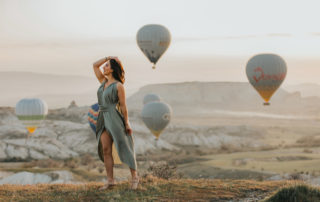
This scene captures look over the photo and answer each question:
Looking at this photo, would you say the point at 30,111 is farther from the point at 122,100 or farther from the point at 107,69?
the point at 122,100

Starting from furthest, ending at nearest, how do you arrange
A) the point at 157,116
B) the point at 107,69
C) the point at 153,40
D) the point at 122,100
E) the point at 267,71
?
the point at 157,116 < the point at 153,40 < the point at 267,71 < the point at 107,69 < the point at 122,100

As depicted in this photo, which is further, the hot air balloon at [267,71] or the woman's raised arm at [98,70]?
the hot air balloon at [267,71]

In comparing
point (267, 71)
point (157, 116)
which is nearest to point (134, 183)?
point (267, 71)

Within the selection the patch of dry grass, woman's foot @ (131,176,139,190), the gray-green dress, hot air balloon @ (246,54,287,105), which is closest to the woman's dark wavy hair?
the gray-green dress

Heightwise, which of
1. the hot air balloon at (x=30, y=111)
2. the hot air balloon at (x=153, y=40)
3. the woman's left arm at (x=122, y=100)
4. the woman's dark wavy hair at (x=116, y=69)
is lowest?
the woman's left arm at (x=122, y=100)

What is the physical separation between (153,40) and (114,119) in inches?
1399

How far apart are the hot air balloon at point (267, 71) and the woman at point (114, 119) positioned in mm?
29438

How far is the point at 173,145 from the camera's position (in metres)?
72.9

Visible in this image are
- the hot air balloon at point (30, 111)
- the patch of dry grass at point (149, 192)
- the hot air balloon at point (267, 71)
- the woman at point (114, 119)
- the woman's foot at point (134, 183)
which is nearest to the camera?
the patch of dry grass at point (149, 192)

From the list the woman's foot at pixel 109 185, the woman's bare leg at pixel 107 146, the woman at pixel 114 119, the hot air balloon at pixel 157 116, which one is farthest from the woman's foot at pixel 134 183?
the hot air balloon at pixel 157 116

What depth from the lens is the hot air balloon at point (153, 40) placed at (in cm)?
4369

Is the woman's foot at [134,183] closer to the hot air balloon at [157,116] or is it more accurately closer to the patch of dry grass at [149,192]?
the patch of dry grass at [149,192]

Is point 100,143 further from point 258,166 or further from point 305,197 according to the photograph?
point 258,166

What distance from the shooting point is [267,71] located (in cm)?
3675
